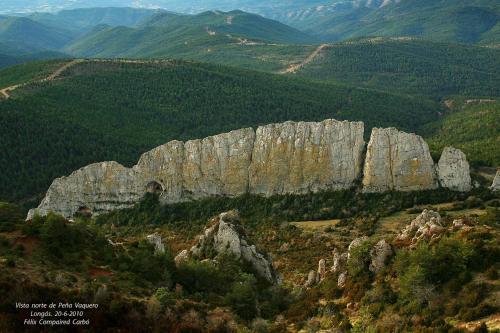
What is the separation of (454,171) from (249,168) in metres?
24.0

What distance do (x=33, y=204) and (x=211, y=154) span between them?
26705 millimetres

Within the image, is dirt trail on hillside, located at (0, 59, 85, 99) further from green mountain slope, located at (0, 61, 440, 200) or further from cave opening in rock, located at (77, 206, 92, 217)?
cave opening in rock, located at (77, 206, 92, 217)

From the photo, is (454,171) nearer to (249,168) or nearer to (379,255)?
(249,168)

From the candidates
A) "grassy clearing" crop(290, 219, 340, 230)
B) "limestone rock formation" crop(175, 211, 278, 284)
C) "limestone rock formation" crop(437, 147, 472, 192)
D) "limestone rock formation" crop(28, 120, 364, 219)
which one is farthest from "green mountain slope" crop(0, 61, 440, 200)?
"limestone rock formation" crop(437, 147, 472, 192)

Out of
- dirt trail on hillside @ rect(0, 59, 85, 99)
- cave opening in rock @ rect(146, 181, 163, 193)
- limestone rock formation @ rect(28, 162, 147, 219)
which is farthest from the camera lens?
dirt trail on hillside @ rect(0, 59, 85, 99)

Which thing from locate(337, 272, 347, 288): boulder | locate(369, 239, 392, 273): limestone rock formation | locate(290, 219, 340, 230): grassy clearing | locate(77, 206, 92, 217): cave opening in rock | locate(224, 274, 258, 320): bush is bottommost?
locate(77, 206, 92, 217): cave opening in rock

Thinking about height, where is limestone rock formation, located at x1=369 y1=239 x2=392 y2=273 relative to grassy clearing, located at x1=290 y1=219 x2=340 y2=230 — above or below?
above

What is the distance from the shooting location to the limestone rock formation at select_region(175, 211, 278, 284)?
142ft

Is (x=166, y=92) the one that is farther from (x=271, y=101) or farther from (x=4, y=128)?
(x=4, y=128)

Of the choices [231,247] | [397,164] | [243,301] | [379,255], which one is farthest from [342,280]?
[397,164]

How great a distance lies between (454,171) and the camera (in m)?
65.6

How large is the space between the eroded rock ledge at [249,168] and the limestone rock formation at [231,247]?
2470 cm

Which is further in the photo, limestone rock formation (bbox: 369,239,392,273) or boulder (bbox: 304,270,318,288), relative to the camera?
boulder (bbox: 304,270,318,288)

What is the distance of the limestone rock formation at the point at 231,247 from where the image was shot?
142ft
